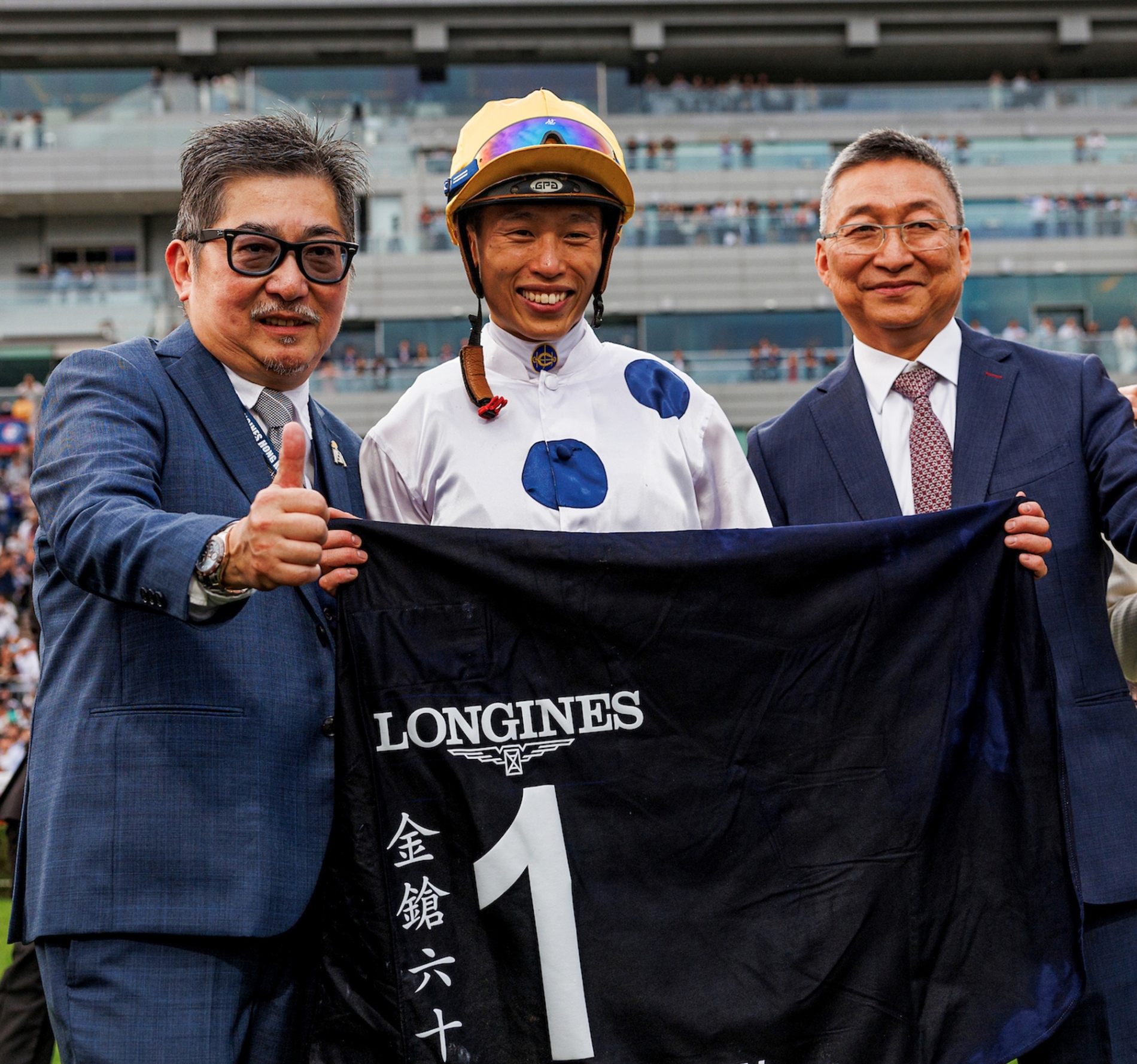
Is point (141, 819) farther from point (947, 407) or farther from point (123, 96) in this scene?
point (123, 96)

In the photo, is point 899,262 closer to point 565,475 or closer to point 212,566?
point 565,475

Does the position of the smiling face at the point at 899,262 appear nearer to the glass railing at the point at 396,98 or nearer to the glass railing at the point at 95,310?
the glass railing at the point at 95,310

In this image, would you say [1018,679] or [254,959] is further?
[1018,679]

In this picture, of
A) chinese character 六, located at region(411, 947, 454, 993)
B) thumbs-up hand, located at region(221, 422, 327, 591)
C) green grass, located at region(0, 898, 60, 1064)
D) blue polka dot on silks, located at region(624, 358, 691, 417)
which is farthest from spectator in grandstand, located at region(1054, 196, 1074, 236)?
thumbs-up hand, located at region(221, 422, 327, 591)

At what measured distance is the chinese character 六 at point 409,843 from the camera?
2.40 m

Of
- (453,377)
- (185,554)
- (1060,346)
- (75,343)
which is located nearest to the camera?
(185,554)

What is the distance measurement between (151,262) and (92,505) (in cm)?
3184

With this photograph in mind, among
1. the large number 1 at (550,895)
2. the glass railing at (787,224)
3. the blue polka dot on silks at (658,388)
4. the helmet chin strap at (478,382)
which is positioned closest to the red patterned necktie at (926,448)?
the blue polka dot on silks at (658,388)

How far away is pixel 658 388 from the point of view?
2.87 meters

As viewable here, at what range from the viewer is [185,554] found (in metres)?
2.00

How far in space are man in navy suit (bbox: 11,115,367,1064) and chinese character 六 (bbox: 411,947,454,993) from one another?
231 mm

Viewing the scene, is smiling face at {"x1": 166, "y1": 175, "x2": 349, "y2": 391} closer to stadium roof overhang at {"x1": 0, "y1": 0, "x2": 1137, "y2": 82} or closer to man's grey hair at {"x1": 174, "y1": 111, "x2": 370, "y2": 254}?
man's grey hair at {"x1": 174, "y1": 111, "x2": 370, "y2": 254}

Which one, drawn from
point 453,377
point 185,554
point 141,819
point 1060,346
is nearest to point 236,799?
point 141,819

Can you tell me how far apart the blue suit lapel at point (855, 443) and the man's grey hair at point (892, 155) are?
410 millimetres
